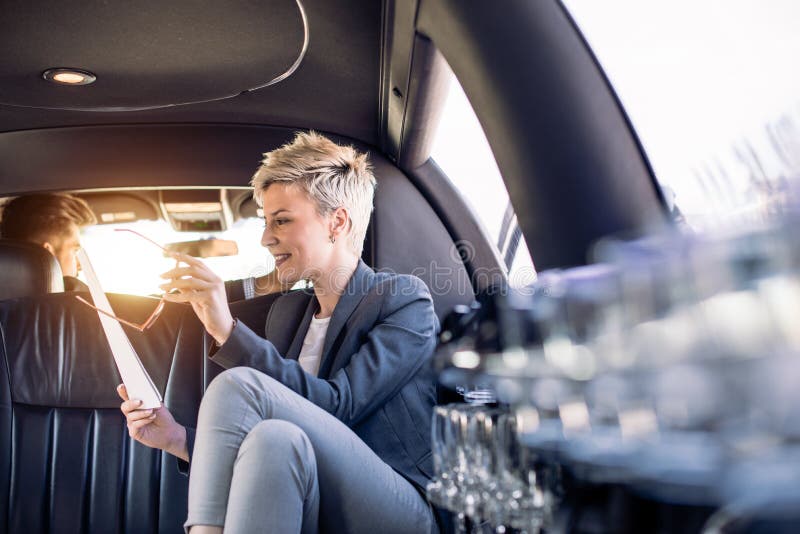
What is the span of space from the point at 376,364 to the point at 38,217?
4.70ft

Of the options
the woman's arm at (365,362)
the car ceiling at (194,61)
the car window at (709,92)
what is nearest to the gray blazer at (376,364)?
the woman's arm at (365,362)

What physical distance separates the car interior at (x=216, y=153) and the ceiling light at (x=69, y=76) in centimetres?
1

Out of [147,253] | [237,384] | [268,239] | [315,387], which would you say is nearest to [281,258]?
[268,239]

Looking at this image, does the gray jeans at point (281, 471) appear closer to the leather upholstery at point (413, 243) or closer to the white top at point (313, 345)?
the white top at point (313, 345)

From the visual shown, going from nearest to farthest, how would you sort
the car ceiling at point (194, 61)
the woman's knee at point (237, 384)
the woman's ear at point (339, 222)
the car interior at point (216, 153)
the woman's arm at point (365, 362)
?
the car interior at point (216, 153), the woman's knee at point (237, 384), the woman's arm at point (365, 362), the car ceiling at point (194, 61), the woman's ear at point (339, 222)

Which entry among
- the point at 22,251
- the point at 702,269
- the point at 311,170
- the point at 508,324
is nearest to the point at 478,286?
the point at 311,170

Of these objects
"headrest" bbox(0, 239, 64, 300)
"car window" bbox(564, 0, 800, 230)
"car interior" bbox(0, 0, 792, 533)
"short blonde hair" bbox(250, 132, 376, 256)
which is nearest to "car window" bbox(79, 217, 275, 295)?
"car interior" bbox(0, 0, 792, 533)

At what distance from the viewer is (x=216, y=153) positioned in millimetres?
2418

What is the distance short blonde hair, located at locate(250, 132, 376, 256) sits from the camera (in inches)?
70.2

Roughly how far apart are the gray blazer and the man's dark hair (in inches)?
42.4

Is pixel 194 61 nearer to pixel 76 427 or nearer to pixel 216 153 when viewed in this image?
pixel 216 153

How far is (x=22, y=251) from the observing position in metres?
1.94

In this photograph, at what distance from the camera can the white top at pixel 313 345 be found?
1.74 meters

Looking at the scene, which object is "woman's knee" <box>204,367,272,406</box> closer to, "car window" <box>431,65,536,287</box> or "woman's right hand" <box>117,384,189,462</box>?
"woman's right hand" <box>117,384,189,462</box>
